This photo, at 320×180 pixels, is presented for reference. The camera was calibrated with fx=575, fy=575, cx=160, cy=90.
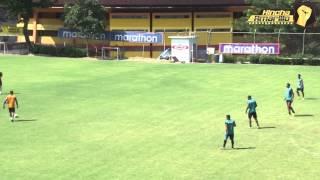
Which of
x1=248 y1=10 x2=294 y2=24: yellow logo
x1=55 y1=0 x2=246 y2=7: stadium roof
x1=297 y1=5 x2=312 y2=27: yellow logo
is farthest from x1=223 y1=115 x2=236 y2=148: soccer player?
x1=55 y1=0 x2=246 y2=7: stadium roof

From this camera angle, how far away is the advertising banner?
60.5 metres

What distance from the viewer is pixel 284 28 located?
63062 mm

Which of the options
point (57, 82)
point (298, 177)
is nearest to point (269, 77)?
point (57, 82)

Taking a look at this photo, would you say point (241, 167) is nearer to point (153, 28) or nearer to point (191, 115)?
point (191, 115)

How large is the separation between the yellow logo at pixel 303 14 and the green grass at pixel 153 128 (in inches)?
617

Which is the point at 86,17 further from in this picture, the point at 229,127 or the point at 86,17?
the point at 229,127

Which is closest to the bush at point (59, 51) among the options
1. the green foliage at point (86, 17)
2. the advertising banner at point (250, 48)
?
the green foliage at point (86, 17)

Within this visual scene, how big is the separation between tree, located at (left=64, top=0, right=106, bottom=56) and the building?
3.36 meters

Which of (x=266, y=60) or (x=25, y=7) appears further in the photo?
(x=25, y=7)

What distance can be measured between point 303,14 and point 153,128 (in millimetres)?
41231

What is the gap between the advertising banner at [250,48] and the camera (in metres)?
60.5

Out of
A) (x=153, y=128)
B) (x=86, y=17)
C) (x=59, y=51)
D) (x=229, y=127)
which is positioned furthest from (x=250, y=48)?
(x=229, y=127)

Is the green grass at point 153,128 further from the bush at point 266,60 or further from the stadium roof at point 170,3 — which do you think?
the stadium roof at point 170,3

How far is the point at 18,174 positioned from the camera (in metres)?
19.5
